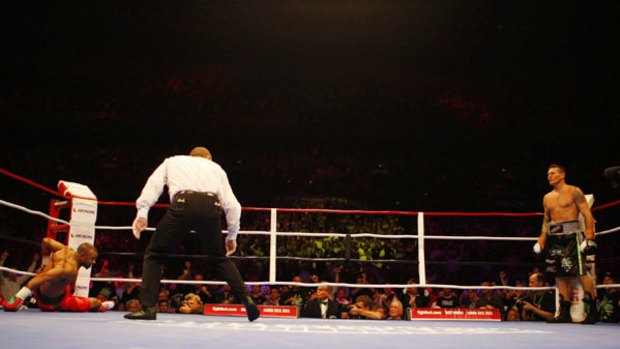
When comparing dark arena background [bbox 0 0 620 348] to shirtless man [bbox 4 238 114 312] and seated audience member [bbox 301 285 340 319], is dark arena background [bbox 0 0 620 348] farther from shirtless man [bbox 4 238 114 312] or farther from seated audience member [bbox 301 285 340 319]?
shirtless man [bbox 4 238 114 312]

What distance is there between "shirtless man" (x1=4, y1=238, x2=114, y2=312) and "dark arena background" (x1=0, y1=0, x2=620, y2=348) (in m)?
4.06

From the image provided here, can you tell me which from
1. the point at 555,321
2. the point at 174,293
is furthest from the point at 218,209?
the point at 174,293

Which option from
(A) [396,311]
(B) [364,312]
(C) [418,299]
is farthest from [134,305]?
(C) [418,299]

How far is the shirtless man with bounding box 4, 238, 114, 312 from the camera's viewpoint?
124 inches

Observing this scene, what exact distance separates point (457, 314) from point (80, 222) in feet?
8.43

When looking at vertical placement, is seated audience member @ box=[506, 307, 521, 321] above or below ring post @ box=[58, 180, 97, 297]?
below

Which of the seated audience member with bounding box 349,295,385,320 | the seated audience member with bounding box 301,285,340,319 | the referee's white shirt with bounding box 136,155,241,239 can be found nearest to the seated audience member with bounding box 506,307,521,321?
the seated audience member with bounding box 349,295,385,320

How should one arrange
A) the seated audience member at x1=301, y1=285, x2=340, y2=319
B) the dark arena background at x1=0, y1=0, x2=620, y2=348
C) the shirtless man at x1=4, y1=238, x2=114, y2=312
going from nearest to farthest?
the shirtless man at x1=4, y1=238, x2=114, y2=312
the seated audience member at x1=301, y1=285, x2=340, y2=319
the dark arena background at x1=0, y1=0, x2=620, y2=348

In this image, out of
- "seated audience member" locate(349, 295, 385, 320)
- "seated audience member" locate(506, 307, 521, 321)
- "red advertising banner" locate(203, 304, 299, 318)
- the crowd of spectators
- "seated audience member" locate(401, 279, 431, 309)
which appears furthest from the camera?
the crowd of spectators

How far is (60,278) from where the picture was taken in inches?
124

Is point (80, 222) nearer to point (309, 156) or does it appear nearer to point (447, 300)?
point (447, 300)

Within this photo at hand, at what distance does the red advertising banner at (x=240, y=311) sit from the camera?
11.7 feet

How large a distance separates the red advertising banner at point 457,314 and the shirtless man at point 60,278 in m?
2.11

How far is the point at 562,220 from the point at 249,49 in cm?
854
